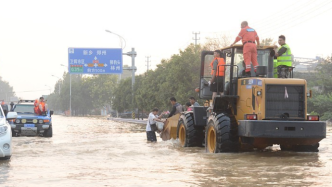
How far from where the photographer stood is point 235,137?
13602mm

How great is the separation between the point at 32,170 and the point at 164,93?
3972 cm

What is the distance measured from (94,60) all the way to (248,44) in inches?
1637

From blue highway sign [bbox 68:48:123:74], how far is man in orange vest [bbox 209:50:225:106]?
132ft

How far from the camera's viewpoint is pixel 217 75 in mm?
14453

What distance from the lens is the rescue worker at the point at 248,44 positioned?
1393cm

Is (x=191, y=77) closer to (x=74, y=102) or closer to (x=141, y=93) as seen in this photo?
(x=141, y=93)

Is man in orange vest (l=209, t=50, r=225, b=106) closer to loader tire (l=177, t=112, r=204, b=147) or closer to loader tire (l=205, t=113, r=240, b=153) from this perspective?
loader tire (l=205, t=113, r=240, b=153)

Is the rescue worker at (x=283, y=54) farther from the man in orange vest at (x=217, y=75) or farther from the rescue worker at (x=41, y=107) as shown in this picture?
the rescue worker at (x=41, y=107)

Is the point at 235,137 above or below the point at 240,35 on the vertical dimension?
below

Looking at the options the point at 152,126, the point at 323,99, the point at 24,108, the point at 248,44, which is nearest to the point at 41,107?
the point at 24,108

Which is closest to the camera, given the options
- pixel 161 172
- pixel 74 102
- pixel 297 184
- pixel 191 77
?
pixel 297 184

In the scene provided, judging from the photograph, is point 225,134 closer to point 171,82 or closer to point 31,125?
point 31,125

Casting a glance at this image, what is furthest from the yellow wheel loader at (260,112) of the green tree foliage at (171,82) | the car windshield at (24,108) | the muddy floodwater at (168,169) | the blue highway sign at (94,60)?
the blue highway sign at (94,60)

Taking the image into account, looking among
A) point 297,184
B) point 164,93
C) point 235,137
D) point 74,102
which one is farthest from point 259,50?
point 74,102
